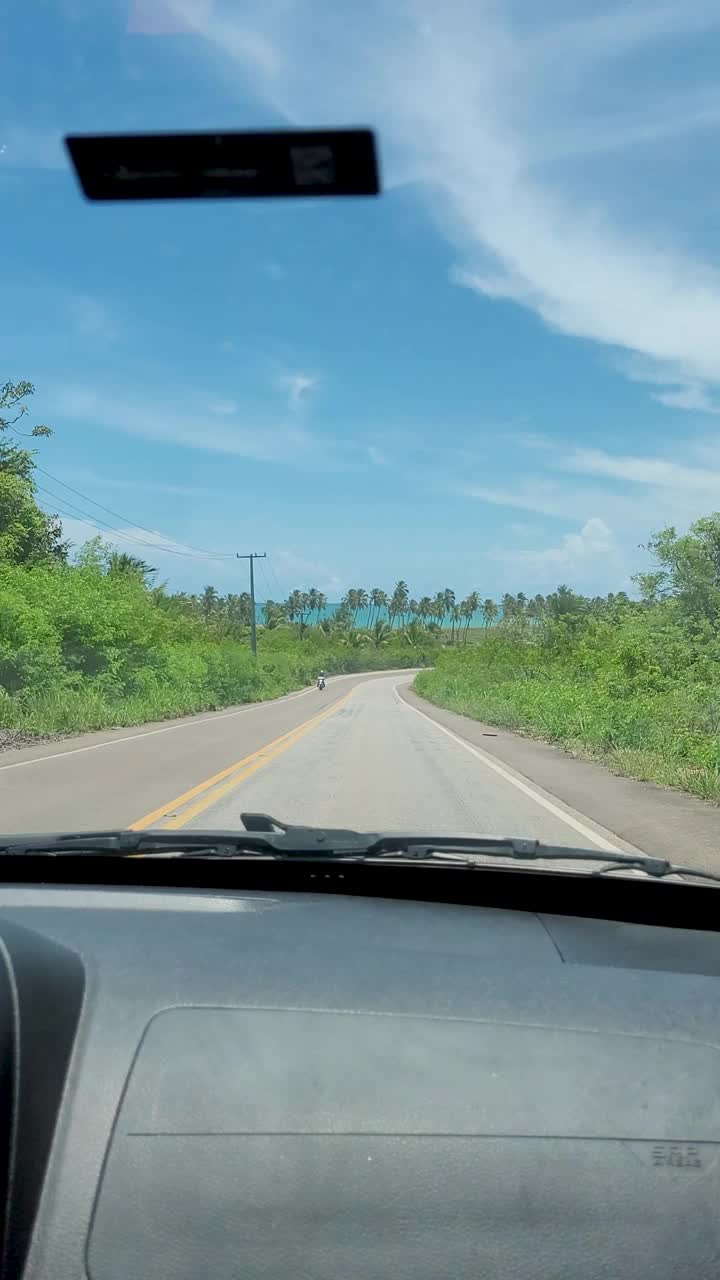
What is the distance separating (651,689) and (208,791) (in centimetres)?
1423

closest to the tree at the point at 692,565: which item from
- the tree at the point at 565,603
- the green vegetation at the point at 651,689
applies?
the green vegetation at the point at 651,689

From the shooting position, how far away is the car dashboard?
219cm

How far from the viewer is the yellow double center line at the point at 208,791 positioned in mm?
10480

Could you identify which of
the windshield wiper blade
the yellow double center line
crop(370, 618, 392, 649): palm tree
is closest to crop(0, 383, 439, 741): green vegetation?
the yellow double center line

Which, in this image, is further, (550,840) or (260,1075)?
(550,840)

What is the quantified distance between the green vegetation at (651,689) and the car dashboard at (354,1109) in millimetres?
11028

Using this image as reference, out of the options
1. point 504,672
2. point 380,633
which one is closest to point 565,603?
point 504,672

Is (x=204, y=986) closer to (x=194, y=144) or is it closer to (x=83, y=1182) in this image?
(x=83, y=1182)

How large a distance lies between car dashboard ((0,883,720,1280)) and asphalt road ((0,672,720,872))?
6.08 m

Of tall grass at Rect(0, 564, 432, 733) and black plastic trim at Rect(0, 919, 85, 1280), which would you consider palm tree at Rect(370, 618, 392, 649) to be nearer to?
tall grass at Rect(0, 564, 432, 733)

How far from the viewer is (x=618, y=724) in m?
20.5

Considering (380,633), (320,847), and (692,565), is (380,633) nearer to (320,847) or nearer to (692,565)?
(692,565)

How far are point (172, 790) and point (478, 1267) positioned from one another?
11472mm

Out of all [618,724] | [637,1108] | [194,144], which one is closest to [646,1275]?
[637,1108]
